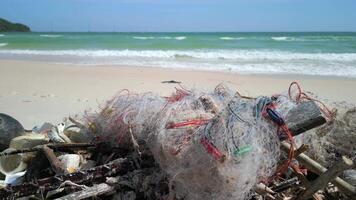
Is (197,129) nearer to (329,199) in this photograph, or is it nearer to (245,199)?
(245,199)

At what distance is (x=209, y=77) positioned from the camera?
557 inches

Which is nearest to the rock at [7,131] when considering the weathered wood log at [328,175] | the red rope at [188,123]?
the red rope at [188,123]

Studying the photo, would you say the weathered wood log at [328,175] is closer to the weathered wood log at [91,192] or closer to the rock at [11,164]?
the weathered wood log at [91,192]

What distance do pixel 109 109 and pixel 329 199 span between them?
6.60 ft

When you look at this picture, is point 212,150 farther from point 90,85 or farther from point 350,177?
point 90,85

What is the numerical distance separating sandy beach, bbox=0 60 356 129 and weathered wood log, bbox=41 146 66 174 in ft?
12.7

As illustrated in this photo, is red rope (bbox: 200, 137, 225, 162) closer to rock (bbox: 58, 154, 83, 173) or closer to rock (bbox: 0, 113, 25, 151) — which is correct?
rock (bbox: 58, 154, 83, 173)

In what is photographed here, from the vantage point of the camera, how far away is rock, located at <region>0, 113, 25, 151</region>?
4750 millimetres

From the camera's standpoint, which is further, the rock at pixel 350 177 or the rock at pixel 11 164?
the rock at pixel 11 164

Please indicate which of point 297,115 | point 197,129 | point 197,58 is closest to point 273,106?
point 297,115

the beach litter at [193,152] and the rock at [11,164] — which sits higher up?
the beach litter at [193,152]

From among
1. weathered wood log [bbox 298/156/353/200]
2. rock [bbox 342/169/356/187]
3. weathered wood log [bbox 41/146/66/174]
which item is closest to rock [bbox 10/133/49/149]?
weathered wood log [bbox 41/146/66/174]

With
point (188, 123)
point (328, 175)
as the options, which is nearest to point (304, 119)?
point (328, 175)

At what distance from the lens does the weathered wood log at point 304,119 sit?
309cm
